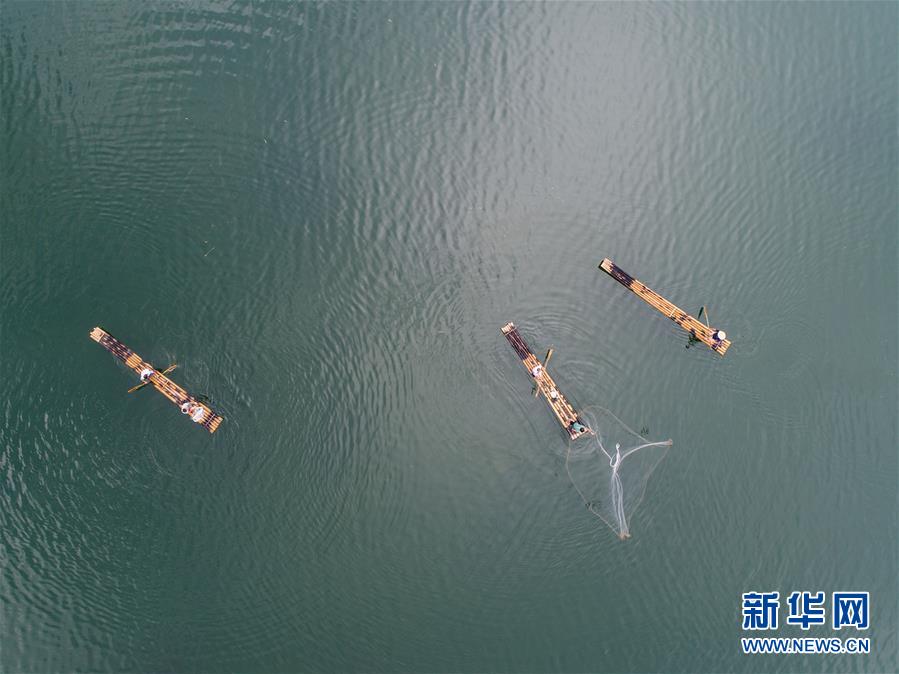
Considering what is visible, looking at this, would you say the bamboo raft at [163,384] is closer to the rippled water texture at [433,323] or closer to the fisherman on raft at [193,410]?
the fisherman on raft at [193,410]

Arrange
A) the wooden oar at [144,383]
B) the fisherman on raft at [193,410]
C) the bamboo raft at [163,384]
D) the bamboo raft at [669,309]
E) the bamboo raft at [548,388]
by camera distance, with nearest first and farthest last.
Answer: the fisherman on raft at [193,410] → the bamboo raft at [163,384] → the wooden oar at [144,383] → the bamboo raft at [548,388] → the bamboo raft at [669,309]

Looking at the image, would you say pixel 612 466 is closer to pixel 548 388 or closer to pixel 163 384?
pixel 548 388

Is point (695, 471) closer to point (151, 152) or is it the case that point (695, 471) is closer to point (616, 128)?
point (616, 128)

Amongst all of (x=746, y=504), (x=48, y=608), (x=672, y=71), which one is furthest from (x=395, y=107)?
(x=48, y=608)

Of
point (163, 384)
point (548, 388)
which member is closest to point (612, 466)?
point (548, 388)

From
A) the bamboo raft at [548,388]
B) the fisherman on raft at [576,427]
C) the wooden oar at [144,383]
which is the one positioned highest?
the bamboo raft at [548,388]

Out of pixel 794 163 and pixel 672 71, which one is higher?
pixel 672 71

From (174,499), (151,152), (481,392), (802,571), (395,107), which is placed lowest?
(174,499)

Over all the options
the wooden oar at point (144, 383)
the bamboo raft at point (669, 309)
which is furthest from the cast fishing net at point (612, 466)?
the wooden oar at point (144, 383)
